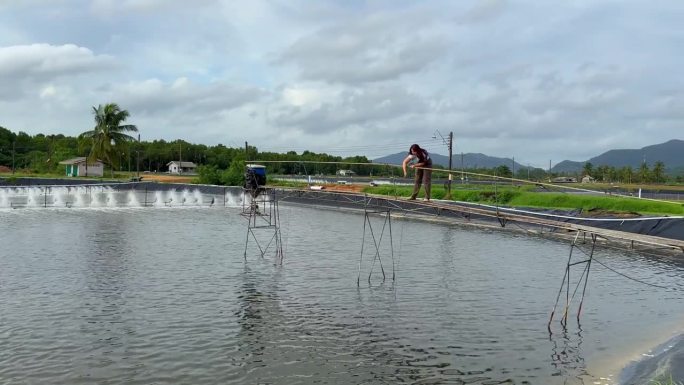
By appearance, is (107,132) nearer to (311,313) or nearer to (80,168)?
(80,168)

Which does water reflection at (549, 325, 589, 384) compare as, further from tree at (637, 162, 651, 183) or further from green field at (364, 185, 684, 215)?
tree at (637, 162, 651, 183)

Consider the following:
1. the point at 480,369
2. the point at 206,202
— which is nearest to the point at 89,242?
the point at 480,369

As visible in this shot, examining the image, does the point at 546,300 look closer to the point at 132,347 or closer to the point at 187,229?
the point at 132,347

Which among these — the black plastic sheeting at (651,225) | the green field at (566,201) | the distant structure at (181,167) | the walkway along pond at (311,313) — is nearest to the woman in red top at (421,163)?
the walkway along pond at (311,313)

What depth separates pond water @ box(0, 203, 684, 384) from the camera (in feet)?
44.6

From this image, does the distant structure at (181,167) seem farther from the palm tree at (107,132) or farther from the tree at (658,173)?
the tree at (658,173)

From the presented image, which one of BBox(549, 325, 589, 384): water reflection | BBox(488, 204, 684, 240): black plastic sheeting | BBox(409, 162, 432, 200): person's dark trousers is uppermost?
BBox(409, 162, 432, 200): person's dark trousers

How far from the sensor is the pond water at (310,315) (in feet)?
44.6

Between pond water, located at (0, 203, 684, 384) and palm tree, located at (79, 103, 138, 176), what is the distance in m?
59.7

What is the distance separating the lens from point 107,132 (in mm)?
89875

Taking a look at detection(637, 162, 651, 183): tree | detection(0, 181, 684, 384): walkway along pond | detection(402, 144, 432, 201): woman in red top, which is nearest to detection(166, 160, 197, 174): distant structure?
detection(637, 162, 651, 183): tree

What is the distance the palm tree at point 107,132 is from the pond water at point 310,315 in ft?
196

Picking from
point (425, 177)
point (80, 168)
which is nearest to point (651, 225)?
point (425, 177)

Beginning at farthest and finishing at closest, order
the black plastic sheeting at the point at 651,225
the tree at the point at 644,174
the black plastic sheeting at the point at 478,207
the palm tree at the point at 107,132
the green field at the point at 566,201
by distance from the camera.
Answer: the tree at the point at 644,174, the palm tree at the point at 107,132, the green field at the point at 566,201, the black plastic sheeting at the point at 478,207, the black plastic sheeting at the point at 651,225
